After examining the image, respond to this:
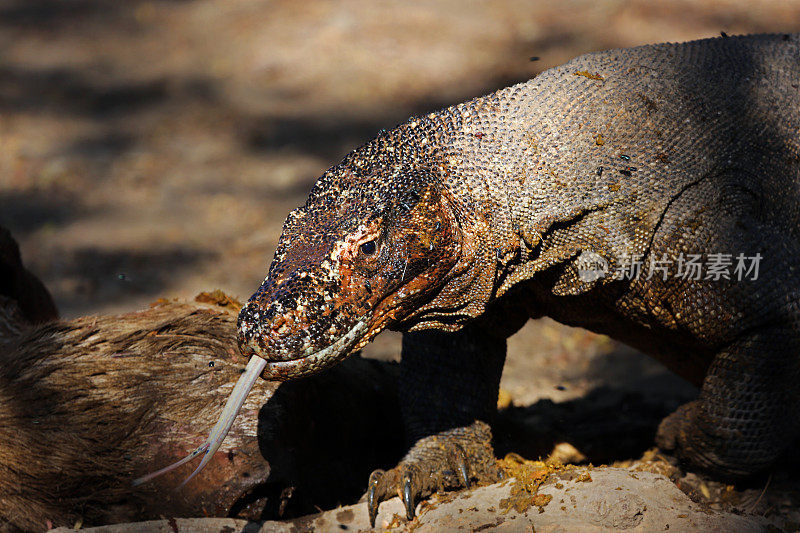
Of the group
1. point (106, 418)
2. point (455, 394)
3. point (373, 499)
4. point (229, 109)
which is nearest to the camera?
point (106, 418)

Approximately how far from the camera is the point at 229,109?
9.47m

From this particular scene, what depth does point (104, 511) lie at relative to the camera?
3.08 m

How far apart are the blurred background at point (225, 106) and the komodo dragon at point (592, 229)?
2.55 m

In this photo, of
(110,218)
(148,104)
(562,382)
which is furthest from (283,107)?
(562,382)

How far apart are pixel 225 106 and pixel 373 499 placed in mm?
7206

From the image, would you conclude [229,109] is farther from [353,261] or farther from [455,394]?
[353,261]

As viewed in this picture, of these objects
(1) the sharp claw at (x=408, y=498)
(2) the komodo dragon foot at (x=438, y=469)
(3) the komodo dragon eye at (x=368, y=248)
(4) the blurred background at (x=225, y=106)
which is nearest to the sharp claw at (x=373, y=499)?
(2) the komodo dragon foot at (x=438, y=469)

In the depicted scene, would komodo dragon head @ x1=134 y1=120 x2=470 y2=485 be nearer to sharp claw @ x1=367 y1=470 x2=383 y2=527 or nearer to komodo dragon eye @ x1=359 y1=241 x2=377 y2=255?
komodo dragon eye @ x1=359 y1=241 x2=377 y2=255

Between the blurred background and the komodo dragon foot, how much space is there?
6.50 feet

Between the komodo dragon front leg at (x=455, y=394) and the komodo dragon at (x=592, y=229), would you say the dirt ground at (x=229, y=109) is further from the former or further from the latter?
the komodo dragon at (x=592, y=229)

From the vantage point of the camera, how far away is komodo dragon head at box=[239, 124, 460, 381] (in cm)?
247

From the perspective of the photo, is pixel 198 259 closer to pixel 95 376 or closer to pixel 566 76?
pixel 95 376

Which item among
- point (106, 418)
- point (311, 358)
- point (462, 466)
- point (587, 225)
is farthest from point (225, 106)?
point (311, 358)
